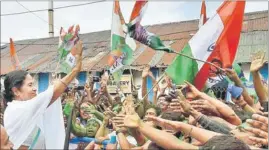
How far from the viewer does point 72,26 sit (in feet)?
12.2

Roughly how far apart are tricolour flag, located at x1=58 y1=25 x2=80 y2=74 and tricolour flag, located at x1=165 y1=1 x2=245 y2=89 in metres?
0.87

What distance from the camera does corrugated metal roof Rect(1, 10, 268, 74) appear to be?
1502cm

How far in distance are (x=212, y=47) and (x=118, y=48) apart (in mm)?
1308

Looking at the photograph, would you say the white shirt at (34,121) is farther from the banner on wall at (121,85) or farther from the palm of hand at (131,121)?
the banner on wall at (121,85)

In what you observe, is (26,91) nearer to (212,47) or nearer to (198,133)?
(198,133)

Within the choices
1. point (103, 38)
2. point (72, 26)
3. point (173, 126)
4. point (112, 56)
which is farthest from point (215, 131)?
point (103, 38)

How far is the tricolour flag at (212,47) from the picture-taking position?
12.4 feet

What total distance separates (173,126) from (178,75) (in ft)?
4.16

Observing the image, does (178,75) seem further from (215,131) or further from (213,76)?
(215,131)

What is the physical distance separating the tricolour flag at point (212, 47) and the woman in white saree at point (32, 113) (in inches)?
43.4

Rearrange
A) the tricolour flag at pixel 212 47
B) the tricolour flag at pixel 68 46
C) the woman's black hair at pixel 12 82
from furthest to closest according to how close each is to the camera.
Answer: the tricolour flag at pixel 212 47 < the tricolour flag at pixel 68 46 < the woman's black hair at pixel 12 82

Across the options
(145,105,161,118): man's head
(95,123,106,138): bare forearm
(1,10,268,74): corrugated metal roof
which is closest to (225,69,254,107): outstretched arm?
(145,105,161,118): man's head

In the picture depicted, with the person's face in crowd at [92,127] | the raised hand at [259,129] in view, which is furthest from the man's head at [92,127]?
the raised hand at [259,129]

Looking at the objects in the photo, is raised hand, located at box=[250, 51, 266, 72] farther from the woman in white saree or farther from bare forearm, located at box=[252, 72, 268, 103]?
the woman in white saree
